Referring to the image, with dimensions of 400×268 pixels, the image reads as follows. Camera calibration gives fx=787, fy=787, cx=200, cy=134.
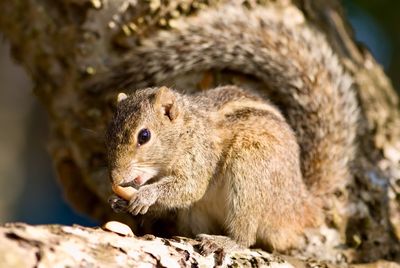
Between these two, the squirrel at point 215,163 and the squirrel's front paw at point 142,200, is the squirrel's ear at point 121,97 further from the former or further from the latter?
the squirrel's front paw at point 142,200

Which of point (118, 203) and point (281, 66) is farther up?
point (281, 66)

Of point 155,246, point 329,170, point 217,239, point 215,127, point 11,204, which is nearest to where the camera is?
point 155,246

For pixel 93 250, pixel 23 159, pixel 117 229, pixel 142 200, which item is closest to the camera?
pixel 93 250

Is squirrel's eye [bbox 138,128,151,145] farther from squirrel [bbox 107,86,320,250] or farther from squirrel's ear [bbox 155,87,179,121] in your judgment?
squirrel's ear [bbox 155,87,179,121]

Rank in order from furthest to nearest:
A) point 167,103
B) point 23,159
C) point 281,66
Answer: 1. point 23,159
2. point 281,66
3. point 167,103

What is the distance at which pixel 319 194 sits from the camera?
4.19 metres

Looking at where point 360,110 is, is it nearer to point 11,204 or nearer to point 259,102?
point 259,102

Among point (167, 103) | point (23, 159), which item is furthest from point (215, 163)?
point (23, 159)

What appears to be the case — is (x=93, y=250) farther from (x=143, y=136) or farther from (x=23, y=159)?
(x=23, y=159)

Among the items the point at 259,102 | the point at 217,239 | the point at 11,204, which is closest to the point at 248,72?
the point at 259,102

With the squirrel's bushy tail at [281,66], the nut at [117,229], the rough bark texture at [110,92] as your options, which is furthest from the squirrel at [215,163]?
the nut at [117,229]

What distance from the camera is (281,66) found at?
4.15 meters

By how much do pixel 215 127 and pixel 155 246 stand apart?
96 centimetres

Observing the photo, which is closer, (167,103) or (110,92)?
(167,103)
